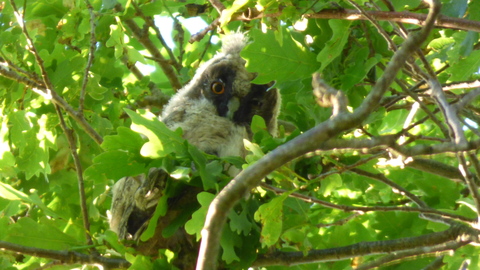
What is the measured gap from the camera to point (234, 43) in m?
3.88

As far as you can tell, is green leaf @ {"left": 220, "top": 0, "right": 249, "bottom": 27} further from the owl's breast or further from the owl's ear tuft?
the owl's ear tuft

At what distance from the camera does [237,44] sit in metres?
3.86

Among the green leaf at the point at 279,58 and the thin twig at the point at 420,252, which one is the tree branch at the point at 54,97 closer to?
the green leaf at the point at 279,58

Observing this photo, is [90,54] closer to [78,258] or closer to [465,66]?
[78,258]

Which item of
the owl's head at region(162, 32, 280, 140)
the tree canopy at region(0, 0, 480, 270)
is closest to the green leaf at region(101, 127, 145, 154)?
the tree canopy at region(0, 0, 480, 270)

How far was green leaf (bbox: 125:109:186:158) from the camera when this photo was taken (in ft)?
7.20

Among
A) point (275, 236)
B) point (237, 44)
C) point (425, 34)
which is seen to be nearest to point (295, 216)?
point (275, 236)

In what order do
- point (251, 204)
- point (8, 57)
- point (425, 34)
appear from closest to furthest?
point (425, 34) → point (251, 204) → point (8, 57)

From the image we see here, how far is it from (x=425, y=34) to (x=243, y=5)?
74 cm

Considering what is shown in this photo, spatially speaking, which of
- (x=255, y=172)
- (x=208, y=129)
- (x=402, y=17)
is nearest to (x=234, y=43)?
(x=208, y=129)

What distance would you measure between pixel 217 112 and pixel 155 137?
1.28m

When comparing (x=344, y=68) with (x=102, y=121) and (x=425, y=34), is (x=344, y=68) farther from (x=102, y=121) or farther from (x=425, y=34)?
(x=102, y=121)

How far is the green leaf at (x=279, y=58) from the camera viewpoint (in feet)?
8.32

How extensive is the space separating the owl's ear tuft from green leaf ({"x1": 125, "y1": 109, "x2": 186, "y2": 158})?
1.54 metres
